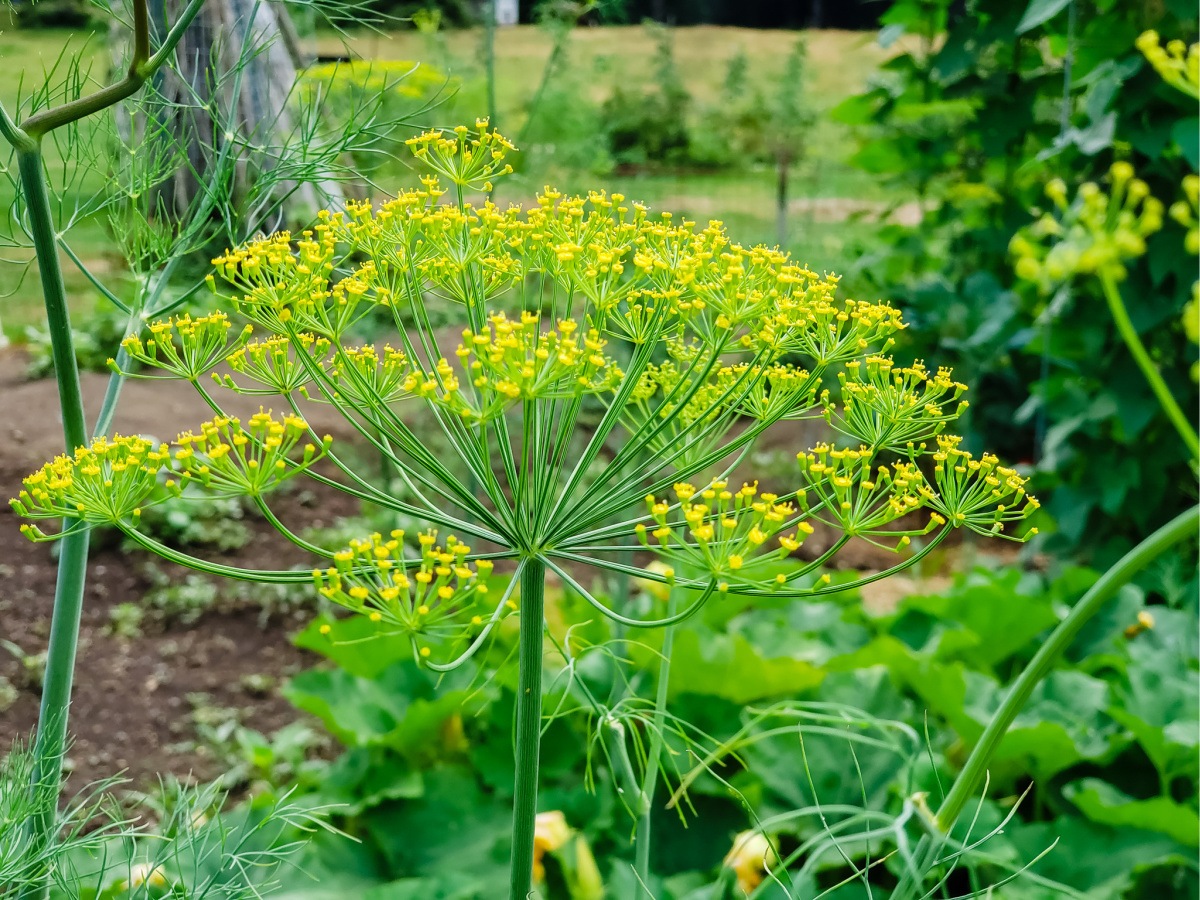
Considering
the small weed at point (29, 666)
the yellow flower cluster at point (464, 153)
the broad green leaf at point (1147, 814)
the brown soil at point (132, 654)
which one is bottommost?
the brown soil at point (132, 654)

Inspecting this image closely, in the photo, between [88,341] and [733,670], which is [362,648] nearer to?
[733,670]

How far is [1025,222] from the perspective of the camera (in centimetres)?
456

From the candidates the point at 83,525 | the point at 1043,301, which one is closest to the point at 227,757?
the point at 83,525

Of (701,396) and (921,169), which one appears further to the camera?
(921,169)

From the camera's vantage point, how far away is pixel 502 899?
211cm

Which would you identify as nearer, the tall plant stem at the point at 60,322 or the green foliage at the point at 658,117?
the tall plant stem at the point at 60,322

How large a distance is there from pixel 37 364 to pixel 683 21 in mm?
9187

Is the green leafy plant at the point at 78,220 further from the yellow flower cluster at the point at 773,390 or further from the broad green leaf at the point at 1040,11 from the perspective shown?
the broad green leaf at the point at 1040,11

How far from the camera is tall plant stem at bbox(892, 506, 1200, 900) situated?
66 centimetres

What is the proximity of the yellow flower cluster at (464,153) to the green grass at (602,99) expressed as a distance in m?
0.48

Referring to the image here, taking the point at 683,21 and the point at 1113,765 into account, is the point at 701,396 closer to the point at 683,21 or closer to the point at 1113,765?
the point at 1113,765

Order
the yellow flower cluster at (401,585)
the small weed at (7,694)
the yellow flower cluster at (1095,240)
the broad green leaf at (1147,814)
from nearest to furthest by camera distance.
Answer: the yellow flower cluster at (1095,240) < the yellow flower cluster at (401,585) < the broad green leaf at (1147,814) < the small weed at (7,694)

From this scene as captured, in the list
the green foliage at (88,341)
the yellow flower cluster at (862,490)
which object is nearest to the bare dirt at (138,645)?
the green foliage at (88,341)

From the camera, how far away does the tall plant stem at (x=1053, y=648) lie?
0.66 m
